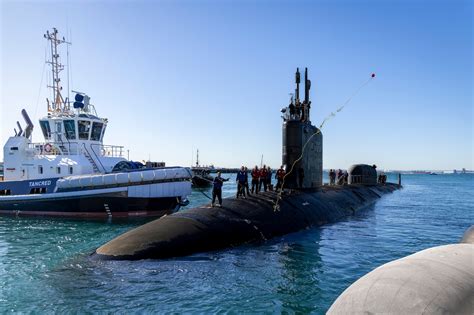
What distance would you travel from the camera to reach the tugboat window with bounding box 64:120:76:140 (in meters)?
27.6

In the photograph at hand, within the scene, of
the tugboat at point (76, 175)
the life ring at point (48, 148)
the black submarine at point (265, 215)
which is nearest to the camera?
the black submarine at point (265, 215)

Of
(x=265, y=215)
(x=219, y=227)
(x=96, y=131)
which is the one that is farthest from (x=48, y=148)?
(x=219, y=227)

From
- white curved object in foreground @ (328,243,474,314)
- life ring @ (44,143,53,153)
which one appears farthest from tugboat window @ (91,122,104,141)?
white curved object in foreground @ (328,243,474,314)

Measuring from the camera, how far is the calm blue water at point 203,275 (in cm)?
815

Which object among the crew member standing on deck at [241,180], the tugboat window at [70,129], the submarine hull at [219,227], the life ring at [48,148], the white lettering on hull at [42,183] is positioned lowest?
the submarine hull at [219,227]

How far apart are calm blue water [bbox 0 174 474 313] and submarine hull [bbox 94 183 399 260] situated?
38 centimetres

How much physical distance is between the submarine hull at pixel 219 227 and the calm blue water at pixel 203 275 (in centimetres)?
38

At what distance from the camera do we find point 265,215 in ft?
48.3

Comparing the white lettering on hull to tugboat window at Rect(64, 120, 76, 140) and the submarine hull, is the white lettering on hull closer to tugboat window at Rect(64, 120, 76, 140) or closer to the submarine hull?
tugboat window at Rect(64, 120, 76, 140)

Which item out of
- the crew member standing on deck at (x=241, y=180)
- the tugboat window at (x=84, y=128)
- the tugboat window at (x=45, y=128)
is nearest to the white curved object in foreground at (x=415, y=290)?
the crew member standing on deck at (x=241, y=180)

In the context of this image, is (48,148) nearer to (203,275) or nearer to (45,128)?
(45,128)

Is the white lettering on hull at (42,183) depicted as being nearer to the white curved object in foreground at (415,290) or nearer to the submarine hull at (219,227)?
the submarine hull at (219,227)

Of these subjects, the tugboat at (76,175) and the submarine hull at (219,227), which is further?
the tugboat at (76,175)

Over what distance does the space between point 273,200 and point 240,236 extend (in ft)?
12.8
